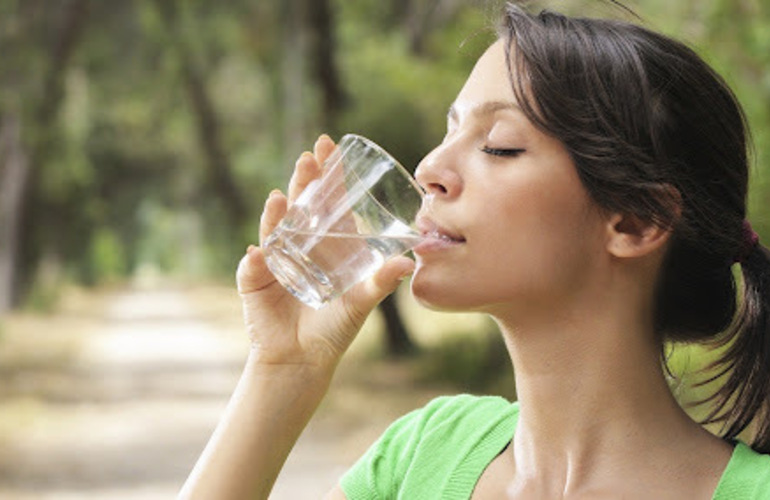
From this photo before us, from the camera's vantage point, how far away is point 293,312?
176 cm

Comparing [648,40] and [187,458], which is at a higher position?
[648,40]

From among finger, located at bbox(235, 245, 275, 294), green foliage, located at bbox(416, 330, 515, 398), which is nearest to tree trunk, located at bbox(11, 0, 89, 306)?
green foliage, located at bbox(416, 330, 515, 398)

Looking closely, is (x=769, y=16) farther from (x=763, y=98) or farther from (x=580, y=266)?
(x=580, y=266)

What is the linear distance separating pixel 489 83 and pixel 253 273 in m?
0.39

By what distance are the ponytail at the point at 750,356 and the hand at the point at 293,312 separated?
447 millimetres

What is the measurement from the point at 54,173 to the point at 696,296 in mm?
17196

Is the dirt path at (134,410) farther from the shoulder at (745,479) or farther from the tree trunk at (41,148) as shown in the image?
the shoulder at (745,479)

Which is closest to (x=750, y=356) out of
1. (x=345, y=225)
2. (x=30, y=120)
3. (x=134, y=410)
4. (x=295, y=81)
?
(x=345, y=225)

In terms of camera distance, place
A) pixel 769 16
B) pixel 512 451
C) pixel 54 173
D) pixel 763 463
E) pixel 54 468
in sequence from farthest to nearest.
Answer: pixel 54 173, pixel 54 468, pixel 769 16, pixel 512 451, pixel 763 463

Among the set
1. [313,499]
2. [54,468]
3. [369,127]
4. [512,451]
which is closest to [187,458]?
[54,468]

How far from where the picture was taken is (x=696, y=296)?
170 centimetres

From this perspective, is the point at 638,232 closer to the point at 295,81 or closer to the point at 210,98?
the point at 295,81

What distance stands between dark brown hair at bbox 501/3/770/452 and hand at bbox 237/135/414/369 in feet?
0.96

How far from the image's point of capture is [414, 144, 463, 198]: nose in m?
1.54
